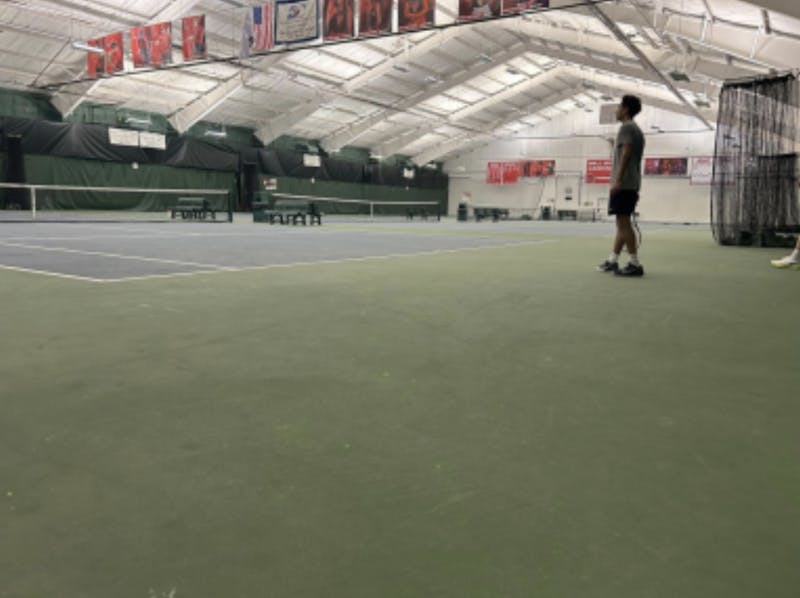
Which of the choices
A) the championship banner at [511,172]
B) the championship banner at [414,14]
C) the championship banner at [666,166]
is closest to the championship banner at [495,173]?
the championship banner at [511,172]

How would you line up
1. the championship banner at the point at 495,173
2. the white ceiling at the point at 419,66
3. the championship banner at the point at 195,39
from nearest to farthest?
the championship banner at the point at 195,39 < the white ceiling at the point at 419,66 < the championship banner at the point at 495,173

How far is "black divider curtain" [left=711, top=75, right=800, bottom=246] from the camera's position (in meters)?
9.91

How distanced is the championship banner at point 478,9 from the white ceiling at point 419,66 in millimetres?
2406

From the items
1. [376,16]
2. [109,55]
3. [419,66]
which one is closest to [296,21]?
[376,16]

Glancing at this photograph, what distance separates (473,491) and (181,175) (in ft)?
99.1

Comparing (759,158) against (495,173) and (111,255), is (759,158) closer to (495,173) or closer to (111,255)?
(111,255)

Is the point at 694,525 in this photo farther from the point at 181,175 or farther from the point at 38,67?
the point at 181,175

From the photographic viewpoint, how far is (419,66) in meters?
26.5

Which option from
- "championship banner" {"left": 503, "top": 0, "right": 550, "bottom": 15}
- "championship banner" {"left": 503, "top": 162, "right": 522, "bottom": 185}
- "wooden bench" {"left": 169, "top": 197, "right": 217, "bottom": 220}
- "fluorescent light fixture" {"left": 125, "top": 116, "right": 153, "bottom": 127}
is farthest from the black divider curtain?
"championship banner" {"left": 503, "top": 162, "right": 522, "bottom": 185}

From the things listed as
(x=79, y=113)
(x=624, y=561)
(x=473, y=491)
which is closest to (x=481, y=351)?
(x=473, y=491)

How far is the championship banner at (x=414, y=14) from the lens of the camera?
12805 mm

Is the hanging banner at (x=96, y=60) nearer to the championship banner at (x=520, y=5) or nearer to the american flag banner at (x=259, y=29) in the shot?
the american flag banner at (x=259, y=29)

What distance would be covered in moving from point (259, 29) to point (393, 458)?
1392 centimetres

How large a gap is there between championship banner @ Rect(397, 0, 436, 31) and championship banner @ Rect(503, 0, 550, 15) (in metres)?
1.72
